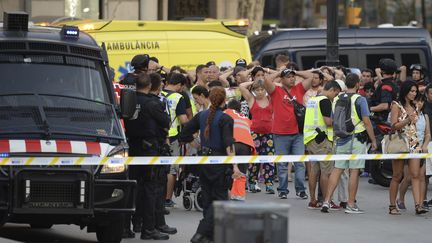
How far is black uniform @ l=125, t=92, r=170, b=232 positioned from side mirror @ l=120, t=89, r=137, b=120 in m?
0.57

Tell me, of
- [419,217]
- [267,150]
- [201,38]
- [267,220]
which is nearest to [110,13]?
[201,38]

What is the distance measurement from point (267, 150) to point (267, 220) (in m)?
10.6

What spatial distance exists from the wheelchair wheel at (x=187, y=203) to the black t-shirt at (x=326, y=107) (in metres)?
2.02

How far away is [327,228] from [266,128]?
3.82 m

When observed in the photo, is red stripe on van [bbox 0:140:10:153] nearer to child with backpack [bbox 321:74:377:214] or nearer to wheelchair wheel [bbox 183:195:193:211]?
wheelchair wheel [bbox 183:195:193:211]

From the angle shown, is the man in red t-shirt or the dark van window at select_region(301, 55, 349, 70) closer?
the man in red t-shirt

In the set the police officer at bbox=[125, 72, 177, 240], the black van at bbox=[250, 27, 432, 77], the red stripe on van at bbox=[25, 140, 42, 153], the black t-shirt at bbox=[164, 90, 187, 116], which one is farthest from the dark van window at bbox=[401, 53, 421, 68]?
the red stripe on van at bbox=[25, 140, 42, 153]

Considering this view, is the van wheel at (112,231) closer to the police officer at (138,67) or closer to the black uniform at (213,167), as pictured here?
the black uniform at (213,167)

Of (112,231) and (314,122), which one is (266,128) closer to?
(314,122)

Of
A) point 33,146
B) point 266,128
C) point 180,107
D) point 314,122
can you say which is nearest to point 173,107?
point 180,107

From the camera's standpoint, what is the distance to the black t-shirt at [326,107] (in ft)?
56.1

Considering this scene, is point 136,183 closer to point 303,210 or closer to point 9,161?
point 9,161

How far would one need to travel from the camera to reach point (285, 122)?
1817 cm

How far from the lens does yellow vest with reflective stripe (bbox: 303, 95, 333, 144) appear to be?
56.3 feet
